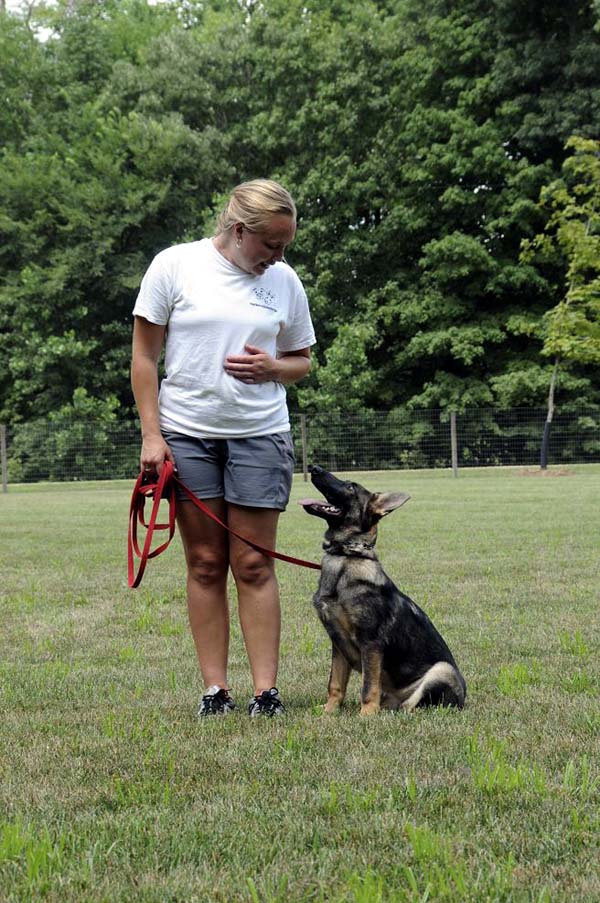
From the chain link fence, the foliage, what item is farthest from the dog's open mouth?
the chain link fence

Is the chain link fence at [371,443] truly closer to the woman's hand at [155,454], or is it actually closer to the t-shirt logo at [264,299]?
the t-shirt logo at [264,299]

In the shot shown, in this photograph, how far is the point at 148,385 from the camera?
413 cm

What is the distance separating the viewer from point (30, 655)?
220 inches

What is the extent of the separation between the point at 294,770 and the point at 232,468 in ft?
4.37

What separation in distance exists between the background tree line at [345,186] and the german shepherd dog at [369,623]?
27455mm

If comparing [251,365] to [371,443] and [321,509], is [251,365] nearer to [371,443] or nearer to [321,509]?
[321,509]

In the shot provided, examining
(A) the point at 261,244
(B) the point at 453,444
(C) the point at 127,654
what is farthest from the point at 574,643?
(B) the point at 453,444

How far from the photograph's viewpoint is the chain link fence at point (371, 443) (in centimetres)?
2853

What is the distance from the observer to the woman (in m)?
4.04

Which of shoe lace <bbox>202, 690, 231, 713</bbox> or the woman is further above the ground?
the woman

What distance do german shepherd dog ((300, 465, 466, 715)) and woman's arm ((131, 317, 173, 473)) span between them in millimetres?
660

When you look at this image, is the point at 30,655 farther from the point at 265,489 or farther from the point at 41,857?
the point at 41,857

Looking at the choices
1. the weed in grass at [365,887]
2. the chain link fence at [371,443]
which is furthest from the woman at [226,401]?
the chain link fence at [371,443]

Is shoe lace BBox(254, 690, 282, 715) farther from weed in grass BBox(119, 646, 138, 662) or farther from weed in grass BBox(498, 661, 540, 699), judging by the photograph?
weed in grass BBox(119, 646, 138, 662)
